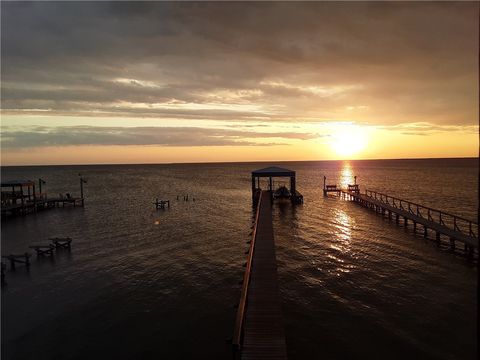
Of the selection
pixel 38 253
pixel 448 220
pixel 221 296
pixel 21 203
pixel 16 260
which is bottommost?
pixel 221 296

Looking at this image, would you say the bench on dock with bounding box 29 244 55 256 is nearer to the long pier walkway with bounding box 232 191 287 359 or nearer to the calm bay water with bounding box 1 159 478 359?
the calm bay water with bounding box 1 159 478 359

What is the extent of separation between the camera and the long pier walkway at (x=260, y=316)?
1033 centimetres

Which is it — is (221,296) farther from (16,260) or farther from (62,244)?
(62,244)

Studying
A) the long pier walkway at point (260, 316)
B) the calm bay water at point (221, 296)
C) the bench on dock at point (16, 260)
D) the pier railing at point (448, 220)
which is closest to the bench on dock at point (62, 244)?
the calm bay water at point (221, 296)

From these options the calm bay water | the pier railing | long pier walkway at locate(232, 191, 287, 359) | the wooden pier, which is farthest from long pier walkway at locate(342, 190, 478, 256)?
the wooden pier

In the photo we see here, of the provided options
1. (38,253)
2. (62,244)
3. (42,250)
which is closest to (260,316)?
(38,253)

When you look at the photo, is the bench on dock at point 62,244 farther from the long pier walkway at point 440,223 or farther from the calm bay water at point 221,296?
the long pier walkway at point 440,223

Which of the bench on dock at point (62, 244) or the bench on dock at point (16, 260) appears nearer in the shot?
the bench on dock at point (16, 260)

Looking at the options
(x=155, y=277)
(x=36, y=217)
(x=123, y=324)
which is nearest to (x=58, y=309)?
(x=123, y=324)

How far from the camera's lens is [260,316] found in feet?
40.5

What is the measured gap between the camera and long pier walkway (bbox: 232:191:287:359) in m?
10.3

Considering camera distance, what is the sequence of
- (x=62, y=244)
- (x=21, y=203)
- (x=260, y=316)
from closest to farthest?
(x=260, y=316) → (x=62, y=244) → (x=21, y=203)

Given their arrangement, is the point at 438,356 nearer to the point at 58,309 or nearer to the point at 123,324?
the point at 123,324

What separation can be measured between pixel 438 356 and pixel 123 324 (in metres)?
13.3
